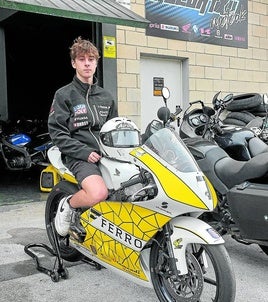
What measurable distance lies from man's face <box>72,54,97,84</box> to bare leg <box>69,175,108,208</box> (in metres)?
0.81

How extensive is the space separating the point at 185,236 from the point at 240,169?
106 centimetres

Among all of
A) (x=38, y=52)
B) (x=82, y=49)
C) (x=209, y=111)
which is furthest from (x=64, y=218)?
(x=38, y=52)

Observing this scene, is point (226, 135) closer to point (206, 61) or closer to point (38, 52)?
point (206, 61)

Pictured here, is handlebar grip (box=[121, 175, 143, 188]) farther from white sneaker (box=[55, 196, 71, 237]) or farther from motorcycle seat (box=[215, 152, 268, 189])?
motorcycle seat (box=[215, 152, 268, 189])

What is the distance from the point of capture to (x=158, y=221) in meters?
2.65

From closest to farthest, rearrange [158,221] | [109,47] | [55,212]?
[158,221] → [55,212] → [109,47]

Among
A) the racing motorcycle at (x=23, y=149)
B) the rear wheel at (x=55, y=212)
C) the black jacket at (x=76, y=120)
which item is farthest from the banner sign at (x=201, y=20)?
the rear wheel at (x=55, y=212)

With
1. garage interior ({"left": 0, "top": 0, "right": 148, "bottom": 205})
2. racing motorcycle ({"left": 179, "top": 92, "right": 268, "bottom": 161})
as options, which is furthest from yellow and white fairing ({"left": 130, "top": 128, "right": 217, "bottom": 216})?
garage interior ({"left": 0, "top": 0, "right": 148, "bottom": 205})

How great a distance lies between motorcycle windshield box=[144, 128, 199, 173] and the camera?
2618 millimetres

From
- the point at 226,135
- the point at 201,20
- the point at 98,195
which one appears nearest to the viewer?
the point at 98,195

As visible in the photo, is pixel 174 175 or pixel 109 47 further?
pixel 109 47

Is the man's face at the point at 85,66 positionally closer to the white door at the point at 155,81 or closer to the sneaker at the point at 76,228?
the sneaker at the point at 76,228

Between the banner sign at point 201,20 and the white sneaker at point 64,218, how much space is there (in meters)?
4.92

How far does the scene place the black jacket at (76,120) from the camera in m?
3.27
